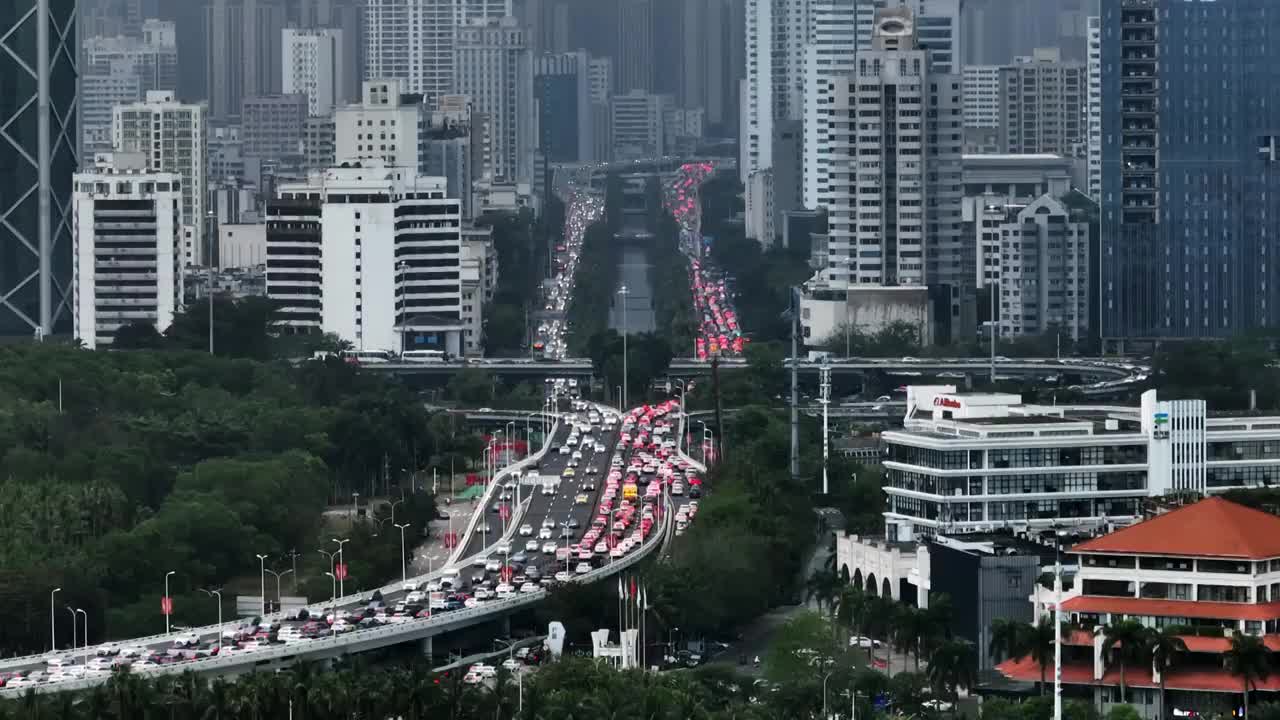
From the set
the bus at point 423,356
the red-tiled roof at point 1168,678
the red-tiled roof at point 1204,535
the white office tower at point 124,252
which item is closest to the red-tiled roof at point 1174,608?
the red-tiled roof at point 1204,535

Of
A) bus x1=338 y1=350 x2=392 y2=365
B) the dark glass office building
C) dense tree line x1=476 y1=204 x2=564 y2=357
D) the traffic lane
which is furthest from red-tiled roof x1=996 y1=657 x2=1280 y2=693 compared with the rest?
the dark glass office building

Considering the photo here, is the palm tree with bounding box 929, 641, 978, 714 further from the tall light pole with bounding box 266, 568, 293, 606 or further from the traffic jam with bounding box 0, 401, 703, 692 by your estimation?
the tall light pole with bounding box 266, 568, 293, 606

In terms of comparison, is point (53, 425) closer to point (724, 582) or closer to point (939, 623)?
point (724, 582)

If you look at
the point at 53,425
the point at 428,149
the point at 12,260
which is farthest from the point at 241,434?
the point at 428,149

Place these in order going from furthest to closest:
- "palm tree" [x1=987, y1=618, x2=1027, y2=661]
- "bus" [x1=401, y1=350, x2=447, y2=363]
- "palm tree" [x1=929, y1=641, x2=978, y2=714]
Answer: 1. "bus" [x1=401, y1=350, x2=447, y2=363]
2. "palm tree" [x1=929, y1=641, x2=978, y2=714]
3. "palm tree" [x1=987, y1=618, x2=1027, y2=661]

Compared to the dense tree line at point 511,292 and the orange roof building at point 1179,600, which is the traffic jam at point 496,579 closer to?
the orange roof building at point 1179,600

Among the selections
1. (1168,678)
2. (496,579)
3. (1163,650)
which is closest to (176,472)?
(496,579)

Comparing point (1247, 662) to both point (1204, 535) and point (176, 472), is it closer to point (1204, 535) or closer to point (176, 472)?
point (1204, 535)
